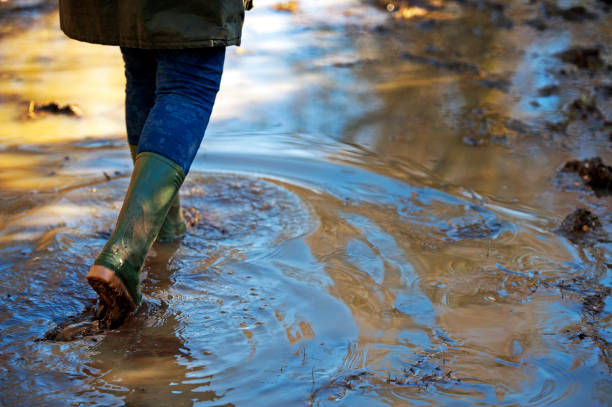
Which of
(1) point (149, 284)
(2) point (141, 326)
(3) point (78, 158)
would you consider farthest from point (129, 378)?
(3) point (78, 158)

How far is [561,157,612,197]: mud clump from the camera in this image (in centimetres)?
296

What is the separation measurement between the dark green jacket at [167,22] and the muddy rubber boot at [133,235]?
1.01ft

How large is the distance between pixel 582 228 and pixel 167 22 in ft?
5.55

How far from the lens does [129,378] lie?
1553mm

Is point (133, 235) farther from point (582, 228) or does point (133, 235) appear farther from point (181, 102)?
point (582, 228)

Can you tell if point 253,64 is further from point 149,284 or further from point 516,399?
point 516,399

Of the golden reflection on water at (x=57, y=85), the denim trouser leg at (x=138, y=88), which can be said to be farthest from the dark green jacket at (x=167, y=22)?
the golden reflection on water at (x=57, y=85)

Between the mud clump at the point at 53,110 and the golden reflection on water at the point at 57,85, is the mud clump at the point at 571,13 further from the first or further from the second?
the mud clump at the point at 53,110

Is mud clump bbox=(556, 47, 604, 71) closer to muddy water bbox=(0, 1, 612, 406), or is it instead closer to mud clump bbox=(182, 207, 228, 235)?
muddy water bbox=(0, 1, 612, 406)

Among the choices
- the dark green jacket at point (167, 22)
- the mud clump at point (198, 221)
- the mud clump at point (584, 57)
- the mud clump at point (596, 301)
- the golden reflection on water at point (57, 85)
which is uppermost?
the dark green jacket at point (167, 22)

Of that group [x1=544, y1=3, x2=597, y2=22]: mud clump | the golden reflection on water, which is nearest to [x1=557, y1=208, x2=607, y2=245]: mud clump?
the golden reflection on water

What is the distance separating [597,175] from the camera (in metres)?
2.99

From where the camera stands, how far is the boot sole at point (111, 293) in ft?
5.17

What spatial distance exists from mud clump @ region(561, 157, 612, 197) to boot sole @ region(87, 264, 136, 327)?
2156mm
